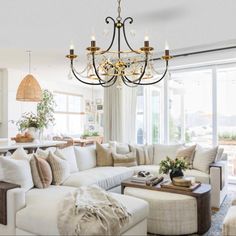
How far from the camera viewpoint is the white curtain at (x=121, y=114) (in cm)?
643

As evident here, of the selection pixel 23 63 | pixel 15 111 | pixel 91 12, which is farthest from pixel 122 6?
pixel 15 111

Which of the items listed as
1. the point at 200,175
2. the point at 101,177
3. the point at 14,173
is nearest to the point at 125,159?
the point at 101,177

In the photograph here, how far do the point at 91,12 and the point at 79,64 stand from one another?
3360mm

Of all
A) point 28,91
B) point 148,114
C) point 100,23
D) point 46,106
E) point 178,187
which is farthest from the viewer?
point 46,106

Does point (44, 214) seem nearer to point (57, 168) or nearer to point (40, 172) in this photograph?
point (40, 172)

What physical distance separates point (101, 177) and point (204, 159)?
1.71m

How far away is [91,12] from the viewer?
3516 millimetres

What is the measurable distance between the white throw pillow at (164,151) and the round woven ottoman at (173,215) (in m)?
1.93

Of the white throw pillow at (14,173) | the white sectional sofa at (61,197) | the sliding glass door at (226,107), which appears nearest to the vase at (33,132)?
the white sectional sofa at (61,197)

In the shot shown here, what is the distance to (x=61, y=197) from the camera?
2.74m

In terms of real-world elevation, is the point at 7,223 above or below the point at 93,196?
below

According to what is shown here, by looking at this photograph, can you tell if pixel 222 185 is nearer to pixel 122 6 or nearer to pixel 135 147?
pixel 135 147

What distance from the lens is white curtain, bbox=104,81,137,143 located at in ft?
21.1

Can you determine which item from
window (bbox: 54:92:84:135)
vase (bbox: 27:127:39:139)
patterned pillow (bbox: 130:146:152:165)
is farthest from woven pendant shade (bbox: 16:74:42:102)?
window (bbox: 54:92:84:135)
